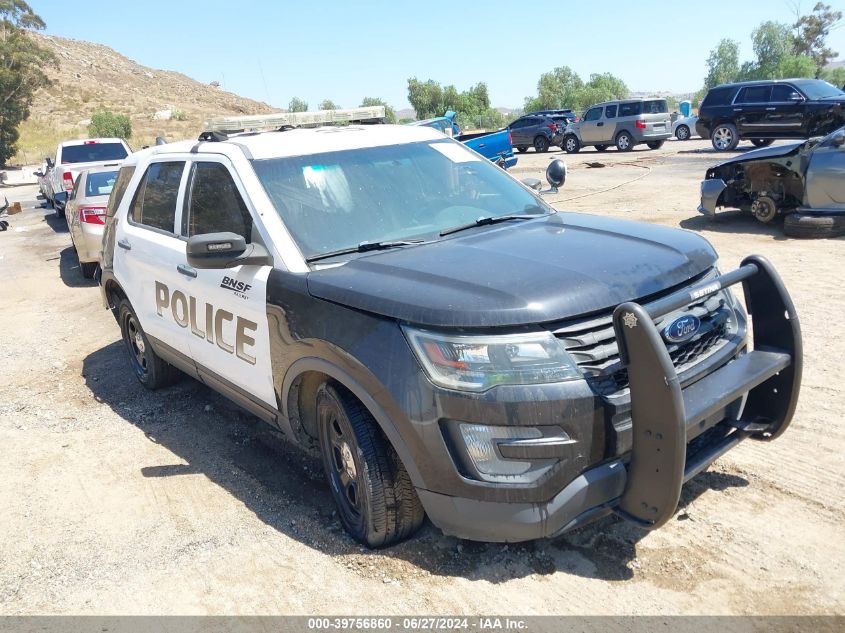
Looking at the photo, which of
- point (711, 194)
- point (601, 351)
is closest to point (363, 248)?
point (601, 351)

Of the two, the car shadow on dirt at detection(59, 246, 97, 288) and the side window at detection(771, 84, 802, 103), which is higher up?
the side window at detection(771, 84, 802, 103)

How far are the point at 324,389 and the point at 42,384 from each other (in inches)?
170

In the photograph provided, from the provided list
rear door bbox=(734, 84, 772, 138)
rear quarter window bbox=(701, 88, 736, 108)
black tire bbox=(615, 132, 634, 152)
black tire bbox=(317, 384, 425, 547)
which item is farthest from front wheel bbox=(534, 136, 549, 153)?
black tire bbox=(317, 384, 425, 547)

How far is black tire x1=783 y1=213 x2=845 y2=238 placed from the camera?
906 centimetres

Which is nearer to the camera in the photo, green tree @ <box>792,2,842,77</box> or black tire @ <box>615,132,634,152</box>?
black tire @ <box>615,132,634,152</box>

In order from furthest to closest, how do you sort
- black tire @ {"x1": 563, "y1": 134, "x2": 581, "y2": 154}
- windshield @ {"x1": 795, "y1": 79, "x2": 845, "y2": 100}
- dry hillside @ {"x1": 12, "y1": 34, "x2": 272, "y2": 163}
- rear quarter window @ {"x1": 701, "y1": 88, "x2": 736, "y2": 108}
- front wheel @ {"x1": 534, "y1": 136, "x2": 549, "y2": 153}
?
dry hillside @ {"x1": 12, "y1": 34, "x2": 272, "y2": 163} → front wheel @ {"x1": 534, "y1": 136, "x2": 549, "y2": 153} → black tire @ {"x1": 563, "y1": 134, "x2": 581, "y2": 154} → rear quarter window @ {"x1": 701, "y1": 88, "x2": 736, "y2": 108} → windshield @ {"x1": 795, "y1": 79, "x2": 845, "y2": 100}

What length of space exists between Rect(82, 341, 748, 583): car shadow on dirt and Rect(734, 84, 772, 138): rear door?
19250 millimetres

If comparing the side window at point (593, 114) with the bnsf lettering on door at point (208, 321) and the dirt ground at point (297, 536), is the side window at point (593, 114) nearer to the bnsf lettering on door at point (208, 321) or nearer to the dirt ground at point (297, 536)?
the dirt ground at point (297, 536)

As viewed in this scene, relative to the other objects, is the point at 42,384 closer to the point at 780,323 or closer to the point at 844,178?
the point at 780,323

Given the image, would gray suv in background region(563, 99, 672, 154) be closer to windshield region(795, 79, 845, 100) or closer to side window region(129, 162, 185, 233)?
windshield region(795, 79, 845, 100)

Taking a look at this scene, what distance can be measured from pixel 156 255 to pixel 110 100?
263 feet

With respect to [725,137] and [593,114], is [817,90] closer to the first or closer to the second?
[725,137]

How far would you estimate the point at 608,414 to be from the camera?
2.77m

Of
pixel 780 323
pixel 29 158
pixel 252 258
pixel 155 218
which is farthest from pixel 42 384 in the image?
pixel 29 158
